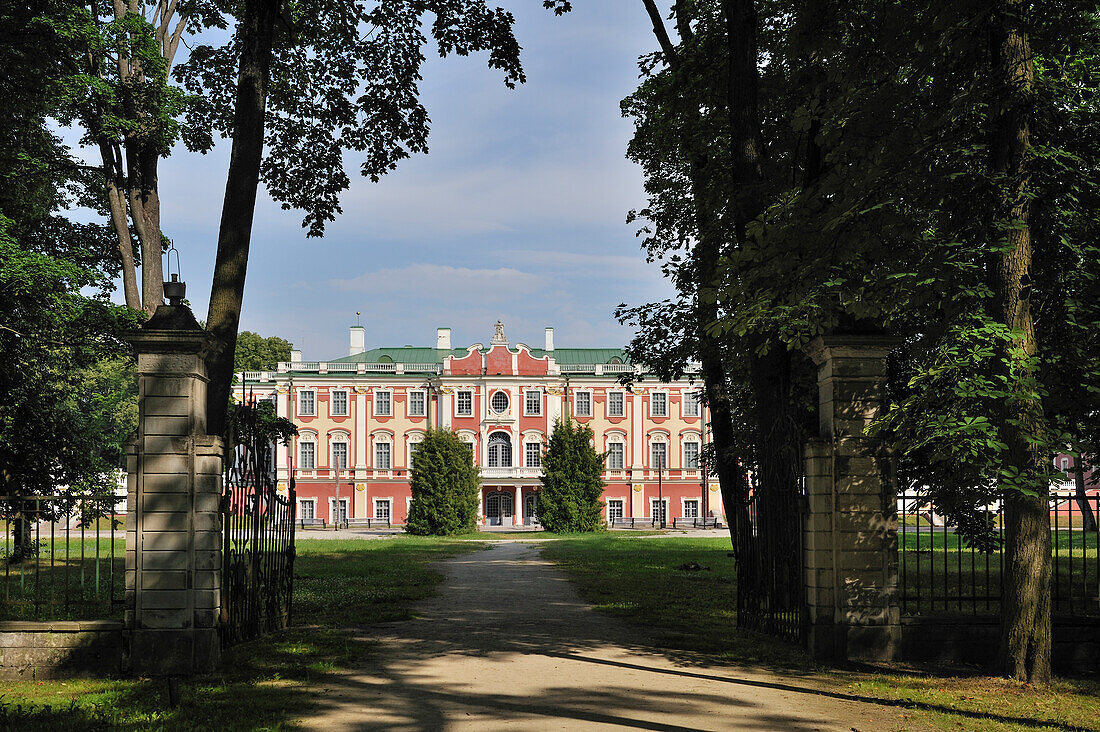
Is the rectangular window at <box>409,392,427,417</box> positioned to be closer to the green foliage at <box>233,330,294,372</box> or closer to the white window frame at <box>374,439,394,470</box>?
the white window frame at <box>374,439,394,470</box>

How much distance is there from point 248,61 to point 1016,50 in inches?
332

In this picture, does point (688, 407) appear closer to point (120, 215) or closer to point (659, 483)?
point (659, 483)

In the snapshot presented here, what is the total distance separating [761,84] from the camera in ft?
→ 45.2

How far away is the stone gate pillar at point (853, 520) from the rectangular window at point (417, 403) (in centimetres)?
4948

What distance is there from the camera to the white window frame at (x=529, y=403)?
56.5 m

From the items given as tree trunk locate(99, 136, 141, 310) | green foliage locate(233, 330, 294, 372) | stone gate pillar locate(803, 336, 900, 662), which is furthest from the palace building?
stone gate pillar locate(803, 336, 900, 662)

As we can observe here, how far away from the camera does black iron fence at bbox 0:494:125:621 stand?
8.34 meters

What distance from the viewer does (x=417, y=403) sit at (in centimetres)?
5725

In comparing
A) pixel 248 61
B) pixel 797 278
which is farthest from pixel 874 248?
A: pixel 248 61

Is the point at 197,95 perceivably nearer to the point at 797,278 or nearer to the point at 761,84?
the point at 761,84

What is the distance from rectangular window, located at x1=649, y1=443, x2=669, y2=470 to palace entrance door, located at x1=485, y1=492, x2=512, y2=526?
883cm

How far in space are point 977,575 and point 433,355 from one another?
46438mm

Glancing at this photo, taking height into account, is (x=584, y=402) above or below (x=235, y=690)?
above

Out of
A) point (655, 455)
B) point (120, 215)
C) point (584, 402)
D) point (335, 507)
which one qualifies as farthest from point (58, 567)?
point (655, 455)
